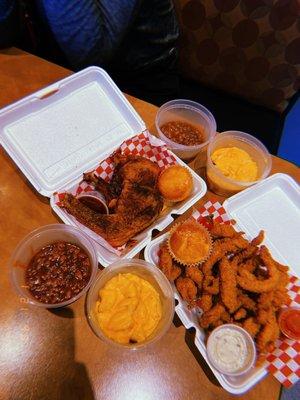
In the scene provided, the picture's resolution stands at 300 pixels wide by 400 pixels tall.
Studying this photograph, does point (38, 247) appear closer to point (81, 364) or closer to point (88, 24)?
point (81, 364)

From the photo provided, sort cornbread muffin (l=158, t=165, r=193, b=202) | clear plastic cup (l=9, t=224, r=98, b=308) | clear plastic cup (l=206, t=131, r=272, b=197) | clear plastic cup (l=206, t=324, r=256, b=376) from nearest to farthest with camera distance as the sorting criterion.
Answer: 1. clear plastic cup (l=206, t=324, r=256, b=376)
2. clear plastic cup (l=9, t=224, r=98, b=308)
3. cornbread muffin (l=158, t=165, r=193, b=202)
4. clear plastic cup (l=206, t=131, r=272, b=197)

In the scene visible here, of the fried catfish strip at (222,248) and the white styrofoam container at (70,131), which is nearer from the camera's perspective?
the fried catfish strip at (222,248)

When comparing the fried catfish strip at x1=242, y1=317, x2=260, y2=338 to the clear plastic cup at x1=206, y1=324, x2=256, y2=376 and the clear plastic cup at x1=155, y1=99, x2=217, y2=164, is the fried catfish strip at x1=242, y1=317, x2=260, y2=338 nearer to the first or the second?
the clear plastic cup at x1=206, y1=324, x2=256, y2=376

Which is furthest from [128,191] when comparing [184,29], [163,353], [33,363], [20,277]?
[184,29]

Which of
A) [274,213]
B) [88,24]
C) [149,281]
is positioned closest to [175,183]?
[149,281]

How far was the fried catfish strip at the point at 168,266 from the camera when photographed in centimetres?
155

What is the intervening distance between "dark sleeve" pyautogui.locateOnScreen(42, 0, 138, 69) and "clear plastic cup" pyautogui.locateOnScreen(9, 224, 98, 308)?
1101 millimetres

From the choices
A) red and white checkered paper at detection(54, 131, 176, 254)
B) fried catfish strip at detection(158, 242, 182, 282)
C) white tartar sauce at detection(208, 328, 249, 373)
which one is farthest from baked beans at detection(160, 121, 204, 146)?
white tartar sauce at detection(208, 328, 249, 373)

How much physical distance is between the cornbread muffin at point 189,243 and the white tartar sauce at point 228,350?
1.09 feet

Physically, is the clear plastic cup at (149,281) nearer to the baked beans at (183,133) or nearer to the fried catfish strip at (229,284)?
the fried catfish strip at (229,284)

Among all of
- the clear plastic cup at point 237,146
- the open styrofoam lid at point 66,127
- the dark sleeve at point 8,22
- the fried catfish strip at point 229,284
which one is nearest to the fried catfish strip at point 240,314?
the fried catfish strip at point 229,284

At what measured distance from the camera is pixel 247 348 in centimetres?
139

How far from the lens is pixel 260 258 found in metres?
1.59

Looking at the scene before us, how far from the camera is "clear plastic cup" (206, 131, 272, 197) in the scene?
70.3 inches
